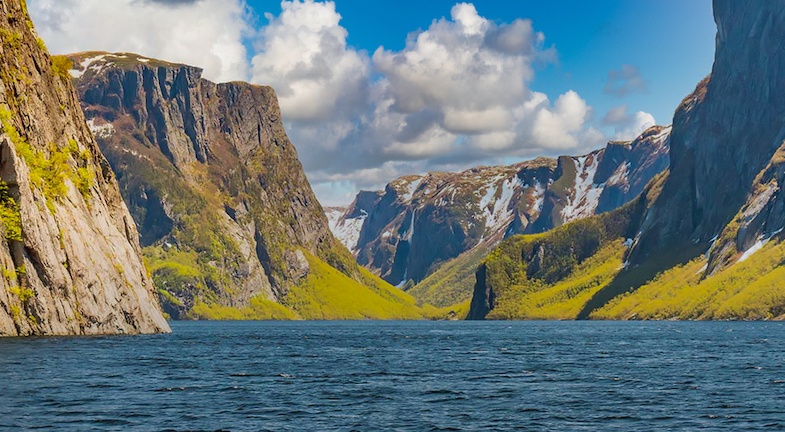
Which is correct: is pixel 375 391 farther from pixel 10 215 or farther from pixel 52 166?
pixel 52 166

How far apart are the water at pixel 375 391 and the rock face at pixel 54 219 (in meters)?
8.74

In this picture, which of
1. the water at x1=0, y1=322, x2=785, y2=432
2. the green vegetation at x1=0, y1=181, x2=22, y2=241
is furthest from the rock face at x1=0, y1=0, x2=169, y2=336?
the water at x1=0, y1=322, x2=785, y2=432

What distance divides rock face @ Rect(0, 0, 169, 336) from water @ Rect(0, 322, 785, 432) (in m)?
8.74

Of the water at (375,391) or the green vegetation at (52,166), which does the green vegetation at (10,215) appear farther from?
the water at (375,391)

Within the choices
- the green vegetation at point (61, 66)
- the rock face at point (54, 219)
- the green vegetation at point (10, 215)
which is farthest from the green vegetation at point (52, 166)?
the green vegetation at point (61, 66)

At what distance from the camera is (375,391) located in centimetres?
6981

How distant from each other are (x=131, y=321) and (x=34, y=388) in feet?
266

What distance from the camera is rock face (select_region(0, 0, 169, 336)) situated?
114 meters

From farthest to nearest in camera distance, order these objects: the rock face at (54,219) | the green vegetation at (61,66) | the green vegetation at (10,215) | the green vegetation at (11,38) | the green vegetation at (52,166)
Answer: the green vegetation at (61,66) → the green vegetation at (11,38) → the green vegetation at (52,166) → the rock face at (54,219) → the green vegetation at (10,215)

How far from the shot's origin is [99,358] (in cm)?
9194

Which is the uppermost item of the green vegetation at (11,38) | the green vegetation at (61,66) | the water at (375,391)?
the green vegetation at (61,66)

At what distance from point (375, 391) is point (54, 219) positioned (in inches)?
2828

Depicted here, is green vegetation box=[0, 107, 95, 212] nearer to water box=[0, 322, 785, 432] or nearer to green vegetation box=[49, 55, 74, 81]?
green vegetation box=[49, 55, 74, 81]

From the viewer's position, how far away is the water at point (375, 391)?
176 ft
